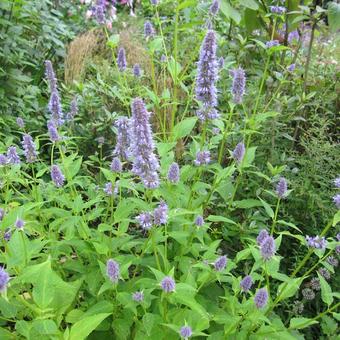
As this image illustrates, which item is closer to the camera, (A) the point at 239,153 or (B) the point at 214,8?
(A) the point at 239,153

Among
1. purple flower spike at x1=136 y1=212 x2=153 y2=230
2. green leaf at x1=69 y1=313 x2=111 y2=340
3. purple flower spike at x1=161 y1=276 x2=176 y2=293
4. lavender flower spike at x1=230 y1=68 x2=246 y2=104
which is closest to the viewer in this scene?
green leaf at x1=69 y1=313 x2=111 y2=340

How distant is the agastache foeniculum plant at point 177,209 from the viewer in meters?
2.10

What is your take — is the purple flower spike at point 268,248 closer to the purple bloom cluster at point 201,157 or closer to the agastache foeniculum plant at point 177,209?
the agastache foeniculum plant at point 177,209

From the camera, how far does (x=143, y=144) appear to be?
1.96 m

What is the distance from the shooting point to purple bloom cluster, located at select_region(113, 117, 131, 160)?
7.70ft

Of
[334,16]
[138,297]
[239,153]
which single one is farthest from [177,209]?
[334,16]

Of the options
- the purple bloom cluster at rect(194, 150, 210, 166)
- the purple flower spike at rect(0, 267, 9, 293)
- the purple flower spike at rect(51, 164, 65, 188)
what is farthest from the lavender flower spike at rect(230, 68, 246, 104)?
the purple flower spike at rect(0, 267, 9, 293)

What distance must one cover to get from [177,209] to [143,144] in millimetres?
397

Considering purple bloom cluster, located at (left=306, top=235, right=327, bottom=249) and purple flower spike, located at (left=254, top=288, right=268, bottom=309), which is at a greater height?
purple bloom cluster, located at (left=306, top=235, right=327, bottom=249)

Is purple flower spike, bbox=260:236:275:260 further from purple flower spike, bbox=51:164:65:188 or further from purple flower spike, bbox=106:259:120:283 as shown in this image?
purple flower spike, bbox=51:164:65:188

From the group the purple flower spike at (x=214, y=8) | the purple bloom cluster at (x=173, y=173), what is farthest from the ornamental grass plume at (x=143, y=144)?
the purple flower spike at (x=214, y=8)

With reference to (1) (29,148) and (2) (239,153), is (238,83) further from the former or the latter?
(1) (29,148)

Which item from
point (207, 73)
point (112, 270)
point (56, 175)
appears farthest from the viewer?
point (56, 175)

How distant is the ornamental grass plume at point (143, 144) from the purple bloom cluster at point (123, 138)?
326 millimetres
